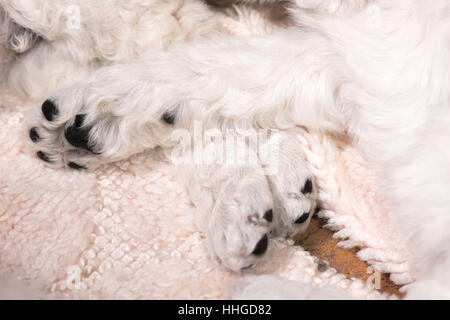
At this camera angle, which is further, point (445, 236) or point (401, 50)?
point (401, 50)

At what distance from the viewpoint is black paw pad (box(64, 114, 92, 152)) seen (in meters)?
0.93

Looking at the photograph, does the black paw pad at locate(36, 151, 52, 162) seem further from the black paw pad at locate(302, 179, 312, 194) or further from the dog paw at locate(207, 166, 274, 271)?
the black paw pad at locate(302, 179, 312, 194)

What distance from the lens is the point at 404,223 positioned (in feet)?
2.95

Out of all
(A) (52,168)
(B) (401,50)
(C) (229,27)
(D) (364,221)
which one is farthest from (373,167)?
(A) (52,168)

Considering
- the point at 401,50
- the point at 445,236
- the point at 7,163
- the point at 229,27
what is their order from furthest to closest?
the point at 229,27
the point at 7,163
the point at 401,50
the point at 445,236

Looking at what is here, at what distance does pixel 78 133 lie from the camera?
94cm

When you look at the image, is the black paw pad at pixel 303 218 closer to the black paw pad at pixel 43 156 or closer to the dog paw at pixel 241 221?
the dog paw at pixel 241 221

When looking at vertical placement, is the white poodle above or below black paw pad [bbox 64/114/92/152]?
above

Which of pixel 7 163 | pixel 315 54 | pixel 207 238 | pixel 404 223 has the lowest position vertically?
pixel 7 163

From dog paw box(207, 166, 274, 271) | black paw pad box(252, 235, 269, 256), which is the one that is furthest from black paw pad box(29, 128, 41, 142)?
black paw pad box(252, 235, 269, 256)

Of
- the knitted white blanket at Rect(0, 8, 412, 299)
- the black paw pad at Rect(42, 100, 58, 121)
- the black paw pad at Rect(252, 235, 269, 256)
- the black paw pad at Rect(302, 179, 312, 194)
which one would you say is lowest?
the knitted white blanket at Rect(0, 8, 412, 299)

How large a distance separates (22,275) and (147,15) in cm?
58

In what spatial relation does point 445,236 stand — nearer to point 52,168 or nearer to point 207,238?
point 207,238

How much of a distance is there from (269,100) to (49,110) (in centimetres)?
42
